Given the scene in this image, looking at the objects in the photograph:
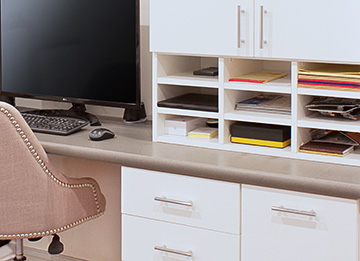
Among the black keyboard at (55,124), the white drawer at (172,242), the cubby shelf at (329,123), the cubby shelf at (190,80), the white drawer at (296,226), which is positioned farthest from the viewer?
the black keyboard at (55,124)

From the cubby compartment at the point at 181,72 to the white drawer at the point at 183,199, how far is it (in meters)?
0.34

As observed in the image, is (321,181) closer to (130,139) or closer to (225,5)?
(225,5)

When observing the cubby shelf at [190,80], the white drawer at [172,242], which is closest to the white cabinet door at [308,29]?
the cubby shelf at [190,80]

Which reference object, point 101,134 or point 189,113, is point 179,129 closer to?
point 189,113

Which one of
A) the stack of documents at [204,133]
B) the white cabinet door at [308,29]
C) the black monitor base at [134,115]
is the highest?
the white cabinet door at [308,29]

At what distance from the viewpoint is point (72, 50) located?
271cm

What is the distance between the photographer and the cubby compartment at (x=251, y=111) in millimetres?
2152

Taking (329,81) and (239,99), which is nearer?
(329,81)

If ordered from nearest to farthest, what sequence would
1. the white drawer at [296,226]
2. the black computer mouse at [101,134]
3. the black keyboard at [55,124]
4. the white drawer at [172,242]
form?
1. the white drawer at [296,226]
2. the white drawer at [172,242]
3. the black computer mouse at [101,134]
4. the black keyboard at [55,124]

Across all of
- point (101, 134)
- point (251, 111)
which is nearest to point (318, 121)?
point (251, 111)

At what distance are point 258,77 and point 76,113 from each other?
910 mm

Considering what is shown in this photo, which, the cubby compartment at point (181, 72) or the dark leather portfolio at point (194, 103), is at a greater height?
the cubby compartment at point (181, 72)

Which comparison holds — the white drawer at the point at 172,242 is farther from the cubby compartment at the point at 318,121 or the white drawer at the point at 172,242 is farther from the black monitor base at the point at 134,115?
the black monitor base at the point at 134,115

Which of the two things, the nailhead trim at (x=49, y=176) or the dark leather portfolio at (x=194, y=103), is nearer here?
the nailhead trim at (x=49, y=176)
